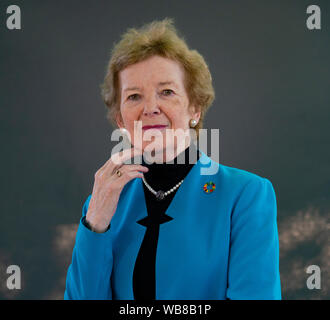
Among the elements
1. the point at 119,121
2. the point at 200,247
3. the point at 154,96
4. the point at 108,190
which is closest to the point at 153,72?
the point at 154,96

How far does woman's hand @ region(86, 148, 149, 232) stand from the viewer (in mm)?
1583

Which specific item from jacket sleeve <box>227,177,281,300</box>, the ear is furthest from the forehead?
jacket sleeve <box>227,177,281,300</box>

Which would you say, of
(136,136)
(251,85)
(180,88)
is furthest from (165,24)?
(251,85)

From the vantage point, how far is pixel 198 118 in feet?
6.12

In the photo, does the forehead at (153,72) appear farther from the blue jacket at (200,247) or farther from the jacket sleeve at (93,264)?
the jacket sleeve at (93,264)

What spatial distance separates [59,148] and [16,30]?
90 cm

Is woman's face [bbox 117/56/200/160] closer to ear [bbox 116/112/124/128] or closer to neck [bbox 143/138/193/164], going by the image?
neck [bbox 143/138/193/164]

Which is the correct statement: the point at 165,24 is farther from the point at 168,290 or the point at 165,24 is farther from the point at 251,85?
the point at 251,85

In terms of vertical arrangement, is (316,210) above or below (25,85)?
below

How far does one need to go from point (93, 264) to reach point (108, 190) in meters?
0.28

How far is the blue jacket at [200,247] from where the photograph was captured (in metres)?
1.49

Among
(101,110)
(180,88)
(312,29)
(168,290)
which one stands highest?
(312,29)

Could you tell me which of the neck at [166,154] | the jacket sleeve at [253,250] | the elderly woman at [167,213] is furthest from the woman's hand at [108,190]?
the jacket sleeve at [253,250]

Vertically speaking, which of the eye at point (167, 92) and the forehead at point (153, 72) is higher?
the forehead at point (153, 72)
